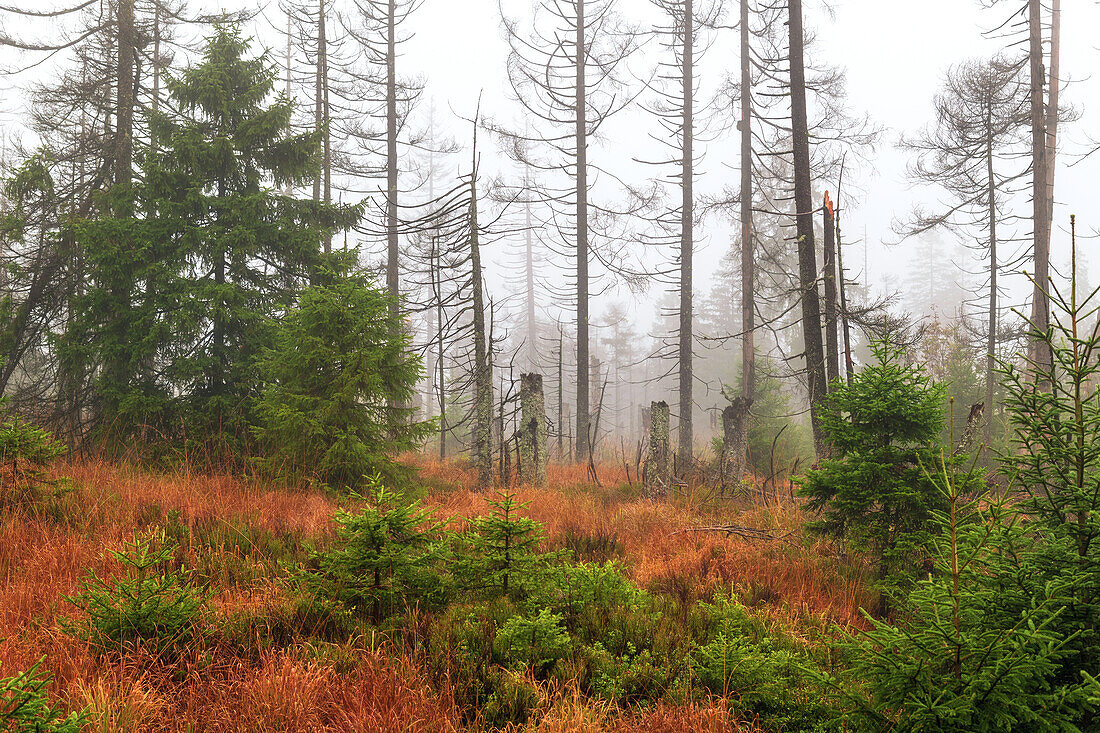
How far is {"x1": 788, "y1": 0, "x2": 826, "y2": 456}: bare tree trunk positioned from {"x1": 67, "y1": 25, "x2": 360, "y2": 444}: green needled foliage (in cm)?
821

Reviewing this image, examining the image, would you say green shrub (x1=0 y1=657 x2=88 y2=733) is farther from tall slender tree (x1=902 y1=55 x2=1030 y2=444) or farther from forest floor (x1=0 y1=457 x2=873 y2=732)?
tall slender tree (x1=902 y1=55 x2=1030 y2=444)

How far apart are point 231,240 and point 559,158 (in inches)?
422

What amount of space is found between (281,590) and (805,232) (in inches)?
354

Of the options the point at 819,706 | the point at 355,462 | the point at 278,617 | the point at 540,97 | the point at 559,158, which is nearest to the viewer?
the point at 819,706

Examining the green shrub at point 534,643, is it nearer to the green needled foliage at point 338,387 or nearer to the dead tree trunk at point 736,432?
the green needled foliage at point 338,387

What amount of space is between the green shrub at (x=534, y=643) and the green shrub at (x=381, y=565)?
0.68 meters

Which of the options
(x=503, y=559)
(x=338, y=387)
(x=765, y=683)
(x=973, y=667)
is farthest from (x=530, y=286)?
(x=973, y=667)

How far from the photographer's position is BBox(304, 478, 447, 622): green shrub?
3305 millimetres

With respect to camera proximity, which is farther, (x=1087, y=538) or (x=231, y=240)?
(x=231, y=240)

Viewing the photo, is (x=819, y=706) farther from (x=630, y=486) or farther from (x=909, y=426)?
(x=630, y=486)

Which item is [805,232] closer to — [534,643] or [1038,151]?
[534,643]

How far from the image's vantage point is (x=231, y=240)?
8.66m

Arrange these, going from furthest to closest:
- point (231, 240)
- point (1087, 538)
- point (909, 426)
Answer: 1. point (231, 240)
2. point (909, 426)
3. point (1087, 538)

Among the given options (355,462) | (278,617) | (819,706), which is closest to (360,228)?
(355,462)
